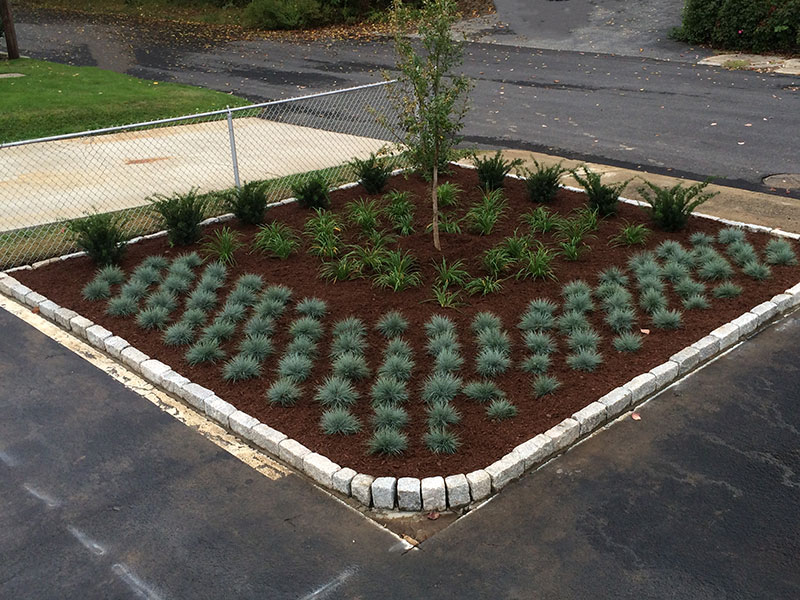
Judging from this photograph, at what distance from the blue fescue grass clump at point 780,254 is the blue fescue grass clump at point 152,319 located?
5.82m

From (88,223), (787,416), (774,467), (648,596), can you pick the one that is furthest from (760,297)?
(88,223)

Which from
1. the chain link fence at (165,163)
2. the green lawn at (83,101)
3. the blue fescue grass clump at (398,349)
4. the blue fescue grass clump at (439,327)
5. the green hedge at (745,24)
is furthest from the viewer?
the green hedge at (745,24)

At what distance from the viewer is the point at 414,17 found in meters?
7.38

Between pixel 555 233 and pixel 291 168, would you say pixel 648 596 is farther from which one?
pixel 291 168

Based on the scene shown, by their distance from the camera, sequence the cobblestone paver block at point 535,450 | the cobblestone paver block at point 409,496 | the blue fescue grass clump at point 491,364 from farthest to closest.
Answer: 1. the blue fescue grass clump at point 491,364
2. the cobblestone paver block at point 535,450
3. the cobblestone paver block at point 409,496

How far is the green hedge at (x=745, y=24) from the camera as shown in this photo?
1781cm

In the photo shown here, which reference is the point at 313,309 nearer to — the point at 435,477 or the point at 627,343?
the point at 435,477

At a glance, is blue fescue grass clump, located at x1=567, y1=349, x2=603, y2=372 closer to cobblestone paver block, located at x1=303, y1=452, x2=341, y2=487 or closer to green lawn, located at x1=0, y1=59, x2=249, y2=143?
cobblestone paver block, located at x1=303, y1=452, x2=341, y2=487

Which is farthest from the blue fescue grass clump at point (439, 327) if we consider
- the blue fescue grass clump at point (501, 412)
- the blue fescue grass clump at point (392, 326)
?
the blue fescue grass clump at point (501, 412)

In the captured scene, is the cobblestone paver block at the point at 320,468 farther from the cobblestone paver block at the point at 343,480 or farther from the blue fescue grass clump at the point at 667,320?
the blue fescue grass clump at the point at 667,320

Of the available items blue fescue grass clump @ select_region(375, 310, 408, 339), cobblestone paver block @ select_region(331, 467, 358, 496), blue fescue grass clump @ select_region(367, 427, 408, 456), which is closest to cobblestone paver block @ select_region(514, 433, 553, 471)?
blue fescue grass clump @ select_region(367, 427, 408, 456)

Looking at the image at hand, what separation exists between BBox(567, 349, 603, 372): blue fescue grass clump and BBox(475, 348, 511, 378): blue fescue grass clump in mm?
489

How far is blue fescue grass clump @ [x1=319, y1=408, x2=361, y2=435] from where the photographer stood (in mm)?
5352

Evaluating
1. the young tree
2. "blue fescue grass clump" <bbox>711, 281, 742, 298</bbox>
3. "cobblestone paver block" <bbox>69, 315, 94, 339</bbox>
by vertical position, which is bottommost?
"cobblestone paver block" <bbox>69, 315, 94, 339</bbox>
